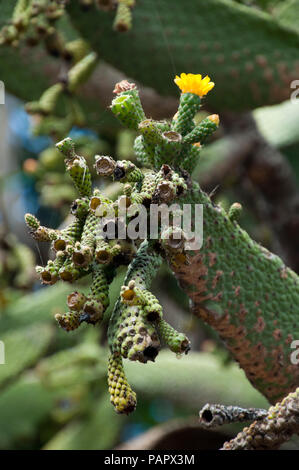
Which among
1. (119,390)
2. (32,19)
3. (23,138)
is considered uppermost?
(32,19)

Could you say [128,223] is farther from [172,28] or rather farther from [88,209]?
[172,28]

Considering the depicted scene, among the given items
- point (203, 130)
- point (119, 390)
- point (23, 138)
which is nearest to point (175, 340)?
point (119, 390)

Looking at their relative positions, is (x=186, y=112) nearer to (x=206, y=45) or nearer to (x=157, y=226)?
(x=157, y=226)

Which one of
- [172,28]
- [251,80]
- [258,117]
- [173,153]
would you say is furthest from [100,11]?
[258,117]

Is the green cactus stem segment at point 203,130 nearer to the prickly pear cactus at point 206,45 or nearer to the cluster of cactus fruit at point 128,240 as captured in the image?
the cluster of cactus fruit at point 128,240

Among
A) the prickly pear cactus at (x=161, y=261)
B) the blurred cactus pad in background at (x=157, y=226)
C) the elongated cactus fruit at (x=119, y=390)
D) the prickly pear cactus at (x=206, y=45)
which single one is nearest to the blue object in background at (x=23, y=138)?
the blurred cactus pad in background at (x=157, y=226)

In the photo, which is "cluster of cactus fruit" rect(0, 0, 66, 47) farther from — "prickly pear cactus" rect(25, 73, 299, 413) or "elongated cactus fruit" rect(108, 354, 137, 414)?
"elongated cactus fruit" rect(108, 354, 137, 414)

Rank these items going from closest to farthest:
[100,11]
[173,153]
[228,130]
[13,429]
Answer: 1. [173,153]
2. [100,11]
3. [228,130]
4. [13,429]
